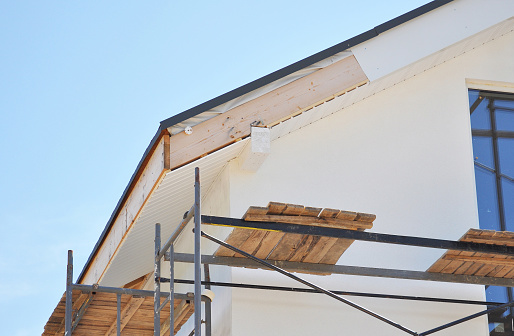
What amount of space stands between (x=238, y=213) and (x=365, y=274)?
1479mm

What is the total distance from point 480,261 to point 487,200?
1.64 meters

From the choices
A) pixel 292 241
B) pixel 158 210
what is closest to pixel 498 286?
pixel 292 241

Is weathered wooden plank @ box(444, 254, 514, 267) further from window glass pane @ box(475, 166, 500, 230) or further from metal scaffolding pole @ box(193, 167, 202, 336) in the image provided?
metal scaffolding pole @ box(193, 167, 202, 336)

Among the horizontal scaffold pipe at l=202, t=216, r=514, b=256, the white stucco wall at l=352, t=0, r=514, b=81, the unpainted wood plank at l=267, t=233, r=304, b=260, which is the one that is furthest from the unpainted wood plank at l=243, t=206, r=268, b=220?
the white stucco wall at l=352, t=0, r=514, b=81

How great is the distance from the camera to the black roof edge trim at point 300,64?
959 centimetres

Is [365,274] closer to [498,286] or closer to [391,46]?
[498,286]

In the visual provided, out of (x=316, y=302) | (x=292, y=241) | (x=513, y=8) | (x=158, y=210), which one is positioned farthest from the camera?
(x=513, y=8)

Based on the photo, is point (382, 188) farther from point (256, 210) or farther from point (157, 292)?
point (157, 292)

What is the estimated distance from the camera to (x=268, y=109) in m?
10.1

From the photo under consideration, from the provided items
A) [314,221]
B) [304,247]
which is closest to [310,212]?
[314,221]

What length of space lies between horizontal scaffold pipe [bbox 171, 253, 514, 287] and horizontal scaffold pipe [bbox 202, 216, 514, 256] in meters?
0.56

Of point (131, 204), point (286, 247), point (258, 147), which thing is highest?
point (258, 147)

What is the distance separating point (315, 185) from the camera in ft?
34.2

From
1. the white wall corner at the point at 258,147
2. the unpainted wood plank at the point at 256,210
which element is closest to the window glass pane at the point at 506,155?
the white wall corner at the point at 258,147
